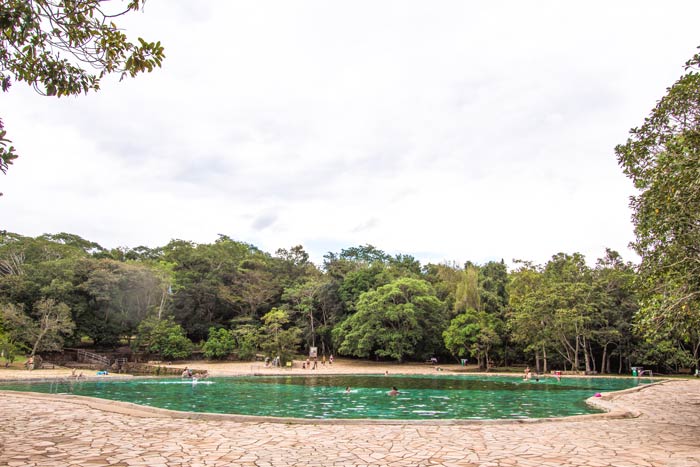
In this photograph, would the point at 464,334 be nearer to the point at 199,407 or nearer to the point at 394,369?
the point at 394,369

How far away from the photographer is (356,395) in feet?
63.2

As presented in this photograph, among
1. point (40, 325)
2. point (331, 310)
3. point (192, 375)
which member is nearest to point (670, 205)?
point (192, 375)

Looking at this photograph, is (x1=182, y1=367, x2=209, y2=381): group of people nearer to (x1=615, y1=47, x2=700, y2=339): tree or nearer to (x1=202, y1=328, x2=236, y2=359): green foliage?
(x1=202, y1=328, x2=236, y2=359): green foliage

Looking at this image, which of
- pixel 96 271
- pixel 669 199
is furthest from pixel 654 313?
pixel 96 271

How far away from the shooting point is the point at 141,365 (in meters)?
31.7

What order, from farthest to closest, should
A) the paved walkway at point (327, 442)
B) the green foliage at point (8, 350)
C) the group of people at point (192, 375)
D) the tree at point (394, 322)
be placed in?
the tree at point (394, 322) → the green foliage at point (8, 350) → the group of people at point (192, 375) → the paved walkway at point (327, 442)

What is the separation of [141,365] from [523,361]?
2884 cm

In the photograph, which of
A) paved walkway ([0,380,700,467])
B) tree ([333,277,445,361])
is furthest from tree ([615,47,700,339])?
tree ([333,277,445,361])

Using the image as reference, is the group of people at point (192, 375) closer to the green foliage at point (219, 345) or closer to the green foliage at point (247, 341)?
the green foliage at point (247, 341)

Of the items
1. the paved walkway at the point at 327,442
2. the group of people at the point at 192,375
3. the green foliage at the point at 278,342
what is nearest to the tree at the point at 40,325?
the group of people at the point at 192,375

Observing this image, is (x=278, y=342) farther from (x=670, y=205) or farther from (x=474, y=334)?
(x=670, y=205)

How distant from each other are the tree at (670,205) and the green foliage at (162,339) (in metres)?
31.2

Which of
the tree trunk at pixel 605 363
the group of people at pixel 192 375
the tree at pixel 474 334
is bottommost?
the group of people at pixel 192 375

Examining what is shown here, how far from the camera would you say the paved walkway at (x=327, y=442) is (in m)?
5.68
